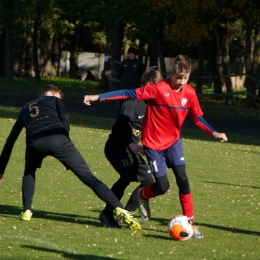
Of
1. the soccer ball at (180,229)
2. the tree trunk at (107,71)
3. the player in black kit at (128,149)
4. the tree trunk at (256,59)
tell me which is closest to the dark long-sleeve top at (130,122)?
the player in black kit at (128,149)

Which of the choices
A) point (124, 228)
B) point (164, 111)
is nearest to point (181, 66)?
point (164, 111)

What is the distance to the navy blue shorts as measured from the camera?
25.3 feet

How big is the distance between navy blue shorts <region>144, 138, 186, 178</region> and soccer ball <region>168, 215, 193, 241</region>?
0.56 metres

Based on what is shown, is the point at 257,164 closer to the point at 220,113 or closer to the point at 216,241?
the point at 216,241

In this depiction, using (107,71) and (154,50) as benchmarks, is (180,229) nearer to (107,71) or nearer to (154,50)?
(154,50)

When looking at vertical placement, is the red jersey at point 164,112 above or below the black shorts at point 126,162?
above

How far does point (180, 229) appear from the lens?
24.5 ft

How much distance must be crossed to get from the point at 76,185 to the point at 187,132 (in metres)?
11.5

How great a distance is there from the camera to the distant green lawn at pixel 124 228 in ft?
22.9

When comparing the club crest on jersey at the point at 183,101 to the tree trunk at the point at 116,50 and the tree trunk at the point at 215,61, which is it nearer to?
the tree trunk at the point at 116,50

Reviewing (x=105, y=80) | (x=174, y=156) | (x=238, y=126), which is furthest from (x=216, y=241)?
(x=105, y=80)

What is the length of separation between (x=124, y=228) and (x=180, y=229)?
942mm

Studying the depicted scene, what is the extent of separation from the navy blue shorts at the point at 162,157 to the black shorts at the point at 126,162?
26.0 inches

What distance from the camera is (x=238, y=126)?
2497 centimetres
